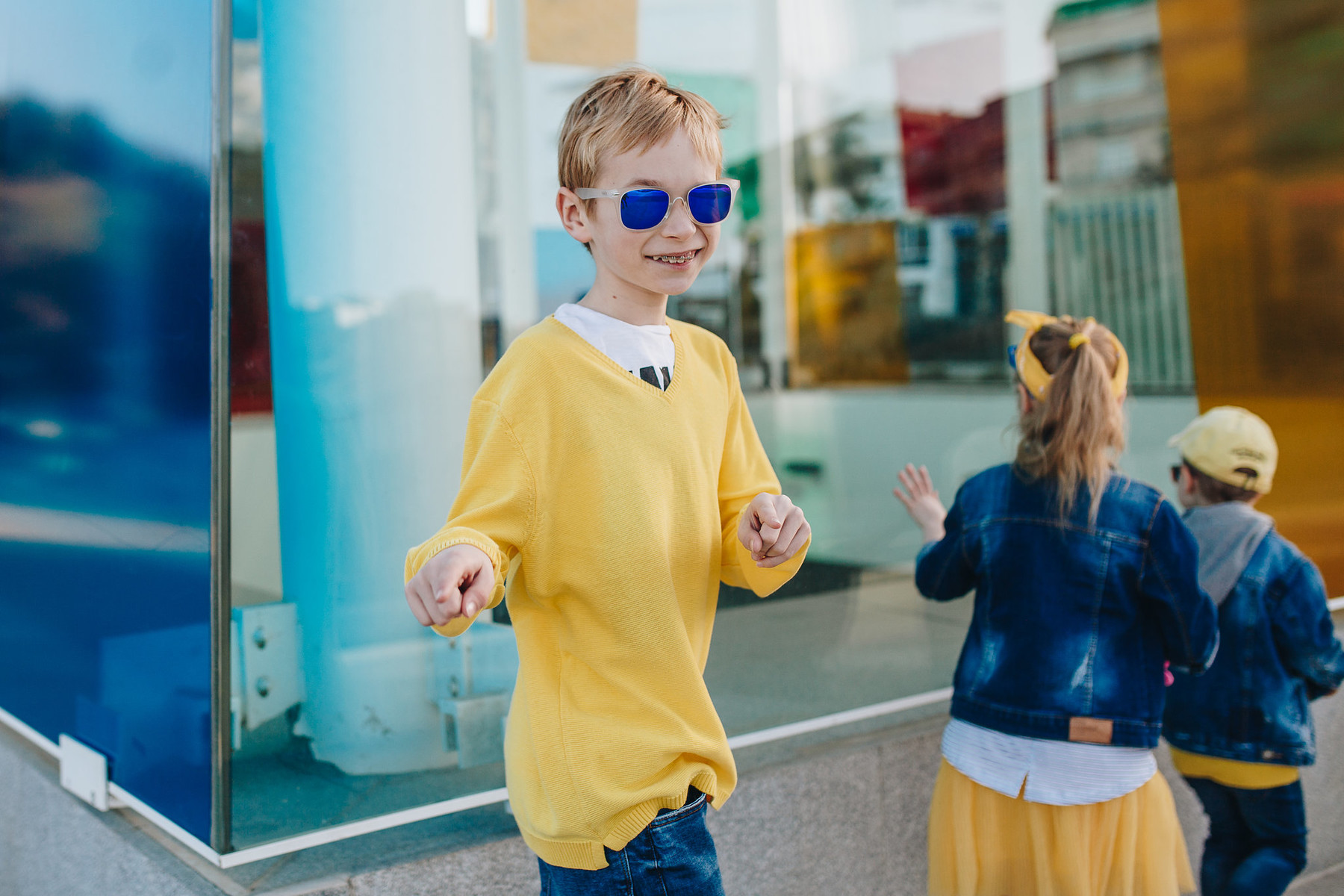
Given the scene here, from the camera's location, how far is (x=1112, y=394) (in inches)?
102

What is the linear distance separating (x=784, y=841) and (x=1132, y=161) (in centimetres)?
311

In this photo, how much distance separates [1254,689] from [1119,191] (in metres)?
2.39

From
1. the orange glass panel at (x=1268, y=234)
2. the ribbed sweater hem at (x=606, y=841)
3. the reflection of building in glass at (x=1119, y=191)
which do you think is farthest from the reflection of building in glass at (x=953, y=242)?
the ribbed sweater hem at (x=606, y=841)

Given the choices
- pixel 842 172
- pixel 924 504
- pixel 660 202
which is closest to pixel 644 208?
pixel 660 202

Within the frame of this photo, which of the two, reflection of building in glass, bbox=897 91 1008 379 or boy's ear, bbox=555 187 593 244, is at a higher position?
reflection of building in glass, bbox=897 91 1008 379

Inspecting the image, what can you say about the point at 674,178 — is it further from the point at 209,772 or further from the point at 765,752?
the point at 765,752

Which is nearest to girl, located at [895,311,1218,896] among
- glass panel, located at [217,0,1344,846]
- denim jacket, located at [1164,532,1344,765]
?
denim jacket, located at [1164,532,1344,765]

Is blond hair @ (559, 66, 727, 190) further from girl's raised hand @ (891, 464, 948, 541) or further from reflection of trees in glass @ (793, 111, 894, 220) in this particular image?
reflection of trees in glass @ (793, 111, 894, 220)

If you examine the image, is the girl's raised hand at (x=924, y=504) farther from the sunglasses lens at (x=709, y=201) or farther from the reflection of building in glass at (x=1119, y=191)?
the reflection of building in glass at (x=1119, y=191)

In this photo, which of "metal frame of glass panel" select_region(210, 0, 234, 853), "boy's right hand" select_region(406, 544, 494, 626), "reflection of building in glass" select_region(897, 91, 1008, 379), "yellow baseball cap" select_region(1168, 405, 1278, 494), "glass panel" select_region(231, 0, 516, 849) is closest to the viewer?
"boy's right hand" select_region(406, 544, 494, 626)

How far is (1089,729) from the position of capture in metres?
2.50

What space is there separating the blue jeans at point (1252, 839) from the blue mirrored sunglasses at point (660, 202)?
2.29m

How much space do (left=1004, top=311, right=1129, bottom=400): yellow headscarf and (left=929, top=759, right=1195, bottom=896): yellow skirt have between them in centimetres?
90

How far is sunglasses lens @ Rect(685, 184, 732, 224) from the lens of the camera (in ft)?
5.40
